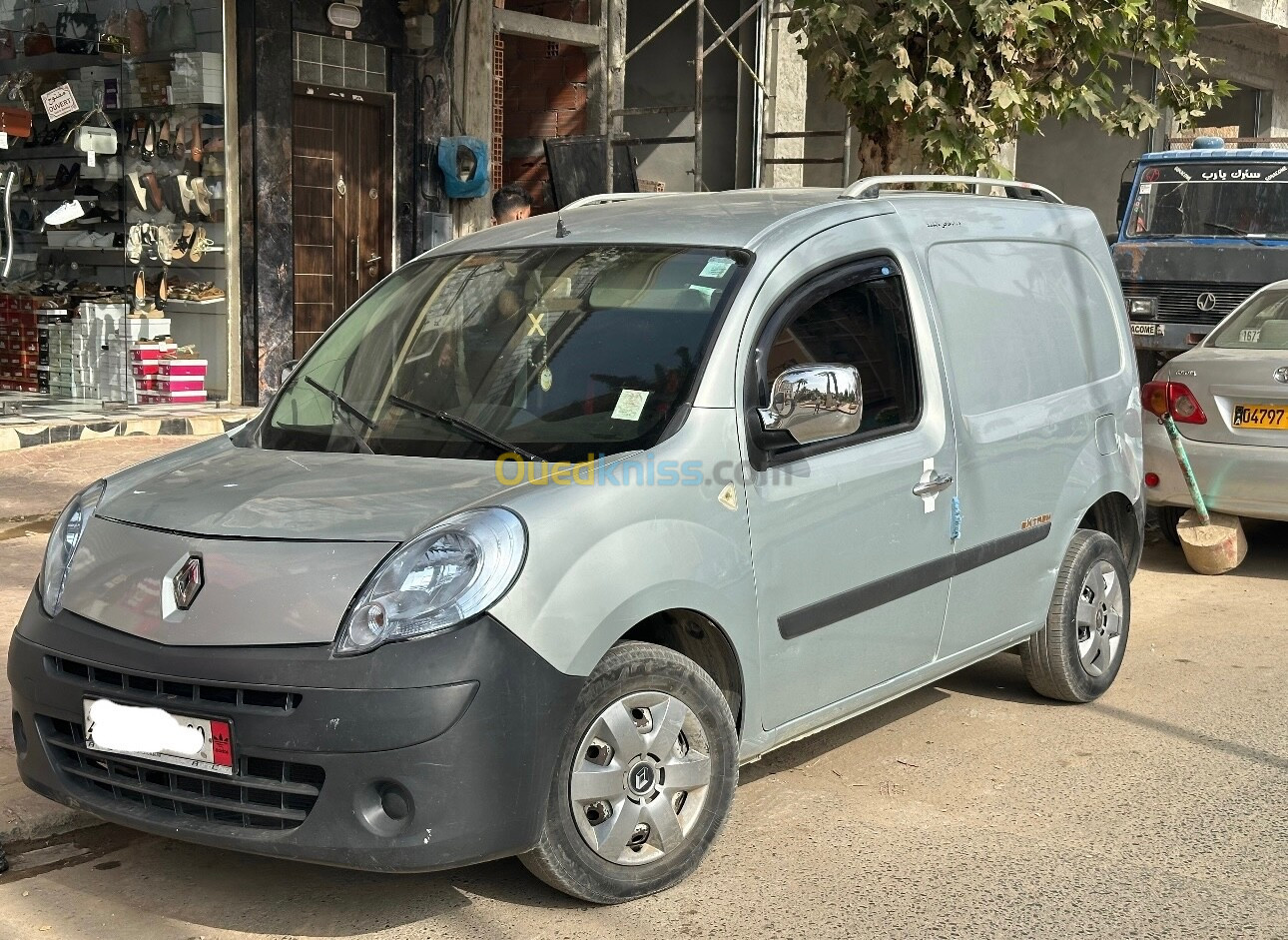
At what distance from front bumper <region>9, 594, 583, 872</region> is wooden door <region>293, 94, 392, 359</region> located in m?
9.58

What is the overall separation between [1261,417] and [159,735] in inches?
254

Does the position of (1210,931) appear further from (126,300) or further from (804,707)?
(126,300)

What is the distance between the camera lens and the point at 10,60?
11867mm

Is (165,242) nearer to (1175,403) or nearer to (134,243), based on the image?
(134,243)

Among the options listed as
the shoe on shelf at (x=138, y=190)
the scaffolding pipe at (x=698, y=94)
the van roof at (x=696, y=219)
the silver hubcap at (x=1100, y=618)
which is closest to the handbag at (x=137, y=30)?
the shoe on shelf at (x=138, y=190)

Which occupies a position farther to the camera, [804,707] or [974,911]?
[804,707]

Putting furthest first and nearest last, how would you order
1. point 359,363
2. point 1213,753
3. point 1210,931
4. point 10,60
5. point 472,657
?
point 10,60, point 1213,753, point 359,363, point 1210,931, point 472,657

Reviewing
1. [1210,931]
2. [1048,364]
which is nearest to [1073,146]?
[1048,364]

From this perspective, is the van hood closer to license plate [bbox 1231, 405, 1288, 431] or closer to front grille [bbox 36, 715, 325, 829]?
front grille [bbox 36, 715, 325, 829]

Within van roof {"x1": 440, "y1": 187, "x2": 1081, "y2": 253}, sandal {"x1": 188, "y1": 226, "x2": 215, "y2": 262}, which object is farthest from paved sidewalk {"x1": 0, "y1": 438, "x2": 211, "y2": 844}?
van roof {"x1": 440, "y1": 187, "x2": 1081, "y2": 253}

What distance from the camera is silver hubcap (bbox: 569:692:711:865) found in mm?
3793

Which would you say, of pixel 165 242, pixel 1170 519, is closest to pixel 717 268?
pixel 1170 519

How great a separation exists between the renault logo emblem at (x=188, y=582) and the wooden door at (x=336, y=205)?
31.0 ft

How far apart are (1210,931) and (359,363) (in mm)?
2940
